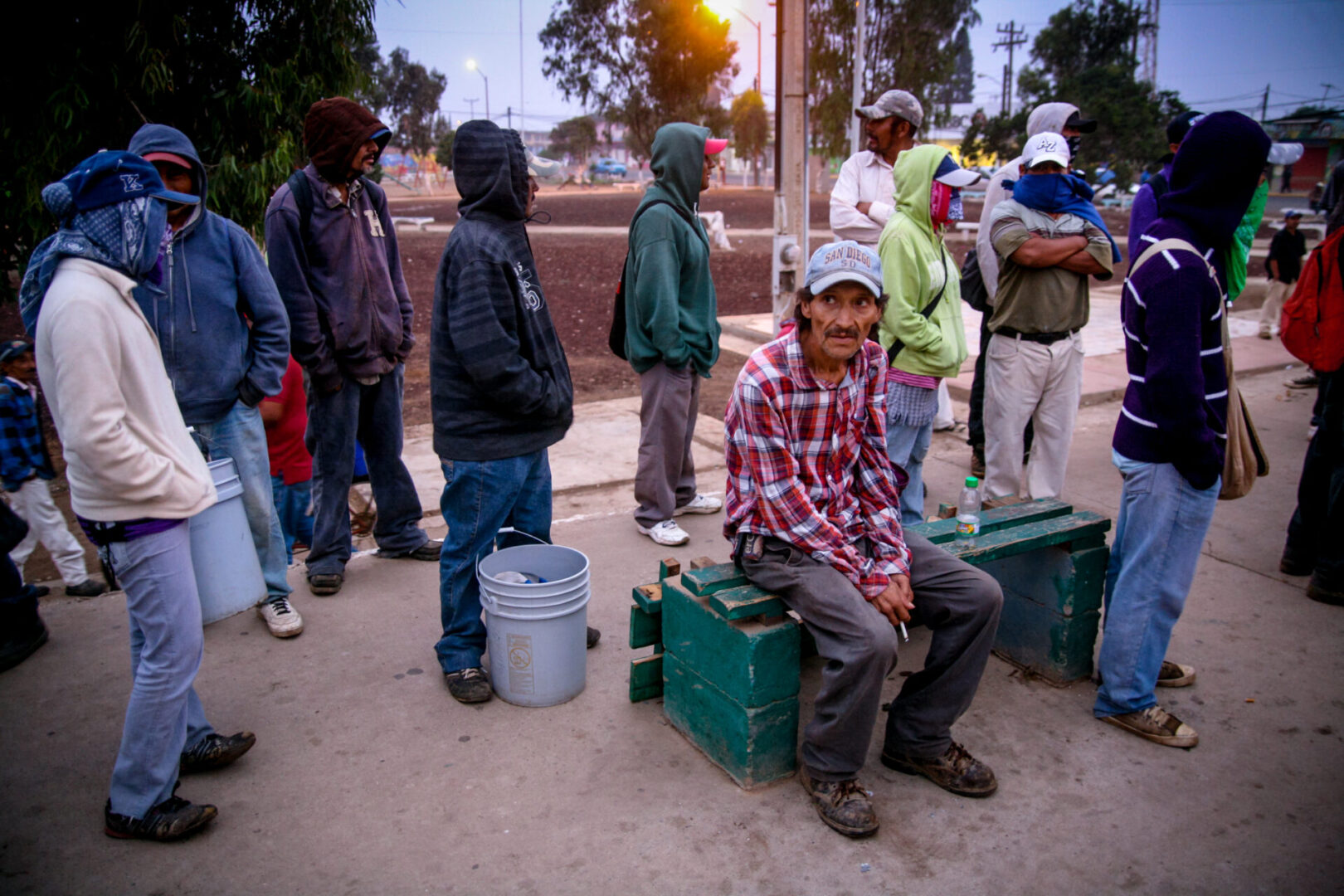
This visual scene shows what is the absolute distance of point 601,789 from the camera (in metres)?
3.08

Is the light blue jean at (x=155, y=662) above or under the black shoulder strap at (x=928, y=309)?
under

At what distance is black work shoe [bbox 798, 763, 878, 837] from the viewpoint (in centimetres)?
285

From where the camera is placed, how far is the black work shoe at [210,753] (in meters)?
3.07

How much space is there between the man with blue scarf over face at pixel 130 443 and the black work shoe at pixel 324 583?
5.21 feet

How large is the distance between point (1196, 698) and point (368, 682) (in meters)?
3.48

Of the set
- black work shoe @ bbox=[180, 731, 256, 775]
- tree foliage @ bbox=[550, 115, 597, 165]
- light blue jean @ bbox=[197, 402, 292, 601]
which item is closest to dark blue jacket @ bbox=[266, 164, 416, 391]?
light blue jean @ bbox=[197, 402, 292, 601]

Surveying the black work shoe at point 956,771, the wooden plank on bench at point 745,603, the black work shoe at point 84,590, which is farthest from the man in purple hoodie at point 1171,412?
the black work shoe at point 84,590

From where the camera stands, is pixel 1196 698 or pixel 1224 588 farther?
pixel 1224 588

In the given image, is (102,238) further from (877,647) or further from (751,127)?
(751,127)

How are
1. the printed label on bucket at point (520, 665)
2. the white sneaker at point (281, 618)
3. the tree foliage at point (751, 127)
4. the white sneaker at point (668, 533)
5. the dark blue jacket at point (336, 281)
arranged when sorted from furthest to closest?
the tree foliage at point (751, 127) < the white sneaker at point (668, 533) < the dark blue jacket at point (336, 281) < the white sneaker at point (281, 618) < the printed label on bucket at point (520, 665)

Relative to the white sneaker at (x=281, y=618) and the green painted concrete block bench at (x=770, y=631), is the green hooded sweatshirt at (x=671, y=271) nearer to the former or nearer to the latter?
the green painted concrete block bench at (x=770, y=631)

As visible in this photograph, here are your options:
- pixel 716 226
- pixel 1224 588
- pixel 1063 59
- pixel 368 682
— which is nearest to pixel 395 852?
pixel 368 682

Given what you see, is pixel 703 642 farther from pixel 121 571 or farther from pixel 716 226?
pixel 716 226

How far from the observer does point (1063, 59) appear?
39.6 metres
